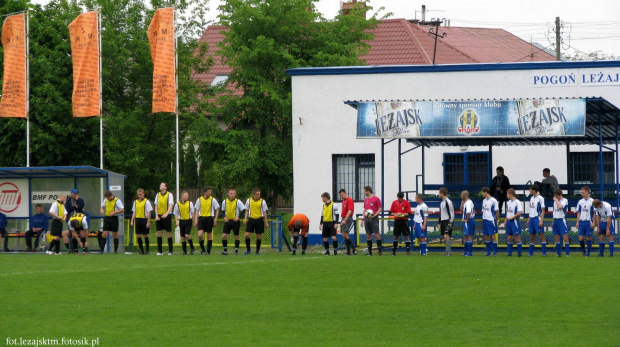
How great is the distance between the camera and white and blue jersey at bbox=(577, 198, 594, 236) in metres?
25.3

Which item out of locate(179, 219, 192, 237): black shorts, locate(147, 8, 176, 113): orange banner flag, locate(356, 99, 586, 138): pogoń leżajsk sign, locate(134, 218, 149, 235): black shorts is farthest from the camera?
locate(147, 8, 176, 113): orange banner flag

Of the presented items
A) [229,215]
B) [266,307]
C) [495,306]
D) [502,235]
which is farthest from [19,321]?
[502,235]

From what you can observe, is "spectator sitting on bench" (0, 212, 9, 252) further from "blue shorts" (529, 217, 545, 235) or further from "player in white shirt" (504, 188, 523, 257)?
"blue shorts" (529, 217, 545, 235)

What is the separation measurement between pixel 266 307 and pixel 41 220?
18892mm

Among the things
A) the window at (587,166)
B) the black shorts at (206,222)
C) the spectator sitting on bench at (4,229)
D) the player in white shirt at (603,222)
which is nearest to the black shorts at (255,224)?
the black shorts at (206,222)

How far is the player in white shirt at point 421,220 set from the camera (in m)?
27.0

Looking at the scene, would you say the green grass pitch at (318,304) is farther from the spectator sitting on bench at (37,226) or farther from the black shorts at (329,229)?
the spectator sitting on bench at (37,226)

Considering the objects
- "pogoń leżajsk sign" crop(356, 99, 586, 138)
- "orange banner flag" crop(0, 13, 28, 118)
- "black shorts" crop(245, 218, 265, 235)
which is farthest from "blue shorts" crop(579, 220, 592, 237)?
"orange banner flag" crop(0, 13, 28, 118)

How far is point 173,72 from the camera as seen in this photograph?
33750 mm

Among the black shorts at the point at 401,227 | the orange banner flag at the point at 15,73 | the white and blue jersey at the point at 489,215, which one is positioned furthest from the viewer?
the orange banner flag at the point at 15,73

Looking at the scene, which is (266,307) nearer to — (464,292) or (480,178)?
(464,292)

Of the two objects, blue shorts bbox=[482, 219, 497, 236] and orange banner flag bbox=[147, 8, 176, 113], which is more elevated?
orange banner flag bbox=[147, 8, 176, 113]

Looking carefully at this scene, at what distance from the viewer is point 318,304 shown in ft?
46.3

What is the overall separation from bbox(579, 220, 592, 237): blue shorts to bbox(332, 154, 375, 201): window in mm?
9784
